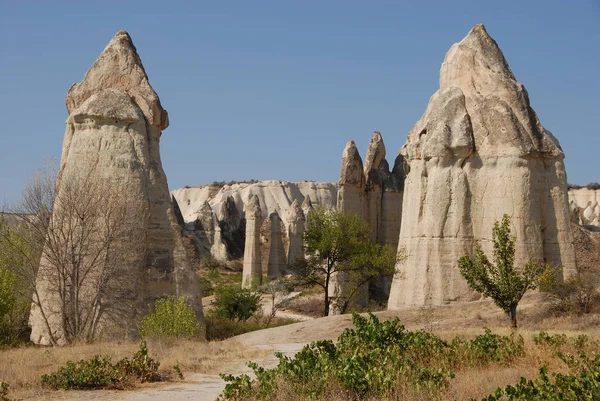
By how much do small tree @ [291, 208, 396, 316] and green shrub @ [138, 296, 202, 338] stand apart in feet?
39.1

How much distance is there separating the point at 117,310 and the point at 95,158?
3574mm

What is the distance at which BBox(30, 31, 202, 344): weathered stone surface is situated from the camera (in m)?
18.3

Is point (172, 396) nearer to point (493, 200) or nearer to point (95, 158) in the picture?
point (95, 158)

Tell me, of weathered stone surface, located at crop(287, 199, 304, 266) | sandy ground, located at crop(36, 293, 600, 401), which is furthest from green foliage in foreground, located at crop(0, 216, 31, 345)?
weathered stone surface, located at crop(287, 199, 304, 266)

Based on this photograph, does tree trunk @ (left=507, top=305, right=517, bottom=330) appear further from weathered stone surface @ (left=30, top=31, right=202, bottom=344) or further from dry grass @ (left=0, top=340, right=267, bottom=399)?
weathered stone surface @ (left=30, top=31, right=202, bottom=344)

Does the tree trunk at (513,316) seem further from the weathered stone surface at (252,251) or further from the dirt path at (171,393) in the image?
the weathered stone surface at (252,251)

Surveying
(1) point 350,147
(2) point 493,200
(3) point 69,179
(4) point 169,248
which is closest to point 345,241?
(1) point 350,147

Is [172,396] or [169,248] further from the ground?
[169,248]

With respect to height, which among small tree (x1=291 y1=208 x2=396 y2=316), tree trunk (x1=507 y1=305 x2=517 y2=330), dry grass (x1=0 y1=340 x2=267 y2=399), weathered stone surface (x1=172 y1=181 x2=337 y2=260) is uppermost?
weathered stone surface (x1=172 y1=181 x2=337 y2=260)

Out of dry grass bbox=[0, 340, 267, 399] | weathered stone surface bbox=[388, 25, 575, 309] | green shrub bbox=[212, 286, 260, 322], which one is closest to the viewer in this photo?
dry grass bbox=[0, 340, 267, 399]

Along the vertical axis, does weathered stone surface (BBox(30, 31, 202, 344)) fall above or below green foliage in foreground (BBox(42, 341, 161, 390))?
above

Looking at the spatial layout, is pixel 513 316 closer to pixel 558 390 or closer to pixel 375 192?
pixel 558 390

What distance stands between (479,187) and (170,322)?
32.3 feet

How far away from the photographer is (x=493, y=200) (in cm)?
2152
